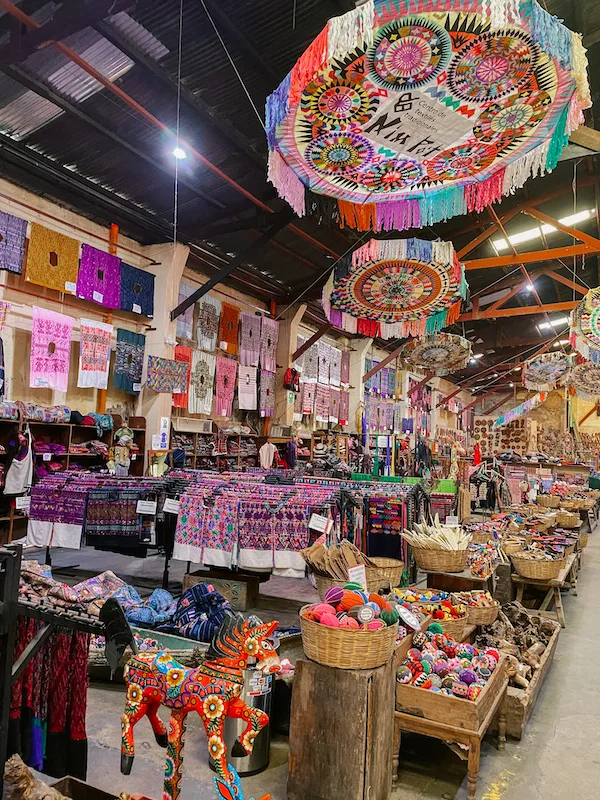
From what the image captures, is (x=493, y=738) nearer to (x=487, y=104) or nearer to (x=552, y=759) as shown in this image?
(x=552, y=759)

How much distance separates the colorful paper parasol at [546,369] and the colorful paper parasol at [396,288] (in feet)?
21.5

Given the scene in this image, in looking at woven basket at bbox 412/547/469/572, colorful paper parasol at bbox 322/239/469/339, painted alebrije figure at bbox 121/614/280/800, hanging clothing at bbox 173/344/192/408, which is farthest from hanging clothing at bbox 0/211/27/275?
painted alebrije figure at bbox 121/614/280/800

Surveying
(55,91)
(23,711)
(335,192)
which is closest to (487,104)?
(335,192)

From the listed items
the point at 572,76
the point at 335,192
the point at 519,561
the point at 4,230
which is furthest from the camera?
the point at 4,230

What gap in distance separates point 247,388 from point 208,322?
1.58 meters

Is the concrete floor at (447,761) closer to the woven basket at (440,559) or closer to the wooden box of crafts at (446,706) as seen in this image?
the wooden box of crafts at (446,706)

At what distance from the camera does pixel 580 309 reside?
671 centimetres

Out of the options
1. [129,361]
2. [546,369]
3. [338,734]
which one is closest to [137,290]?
[129,361]

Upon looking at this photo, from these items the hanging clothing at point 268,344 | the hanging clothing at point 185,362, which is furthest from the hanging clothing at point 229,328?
the hanging clothing at point 185,362

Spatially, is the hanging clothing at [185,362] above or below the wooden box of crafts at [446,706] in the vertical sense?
above

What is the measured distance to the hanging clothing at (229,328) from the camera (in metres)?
10.3

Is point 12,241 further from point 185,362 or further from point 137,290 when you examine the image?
point 185,362

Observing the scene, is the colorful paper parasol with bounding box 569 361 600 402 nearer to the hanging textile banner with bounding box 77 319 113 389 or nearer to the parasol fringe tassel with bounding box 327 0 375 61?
the hanging textile banner with bounding box 77 319 113 389

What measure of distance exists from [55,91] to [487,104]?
4500 mm
